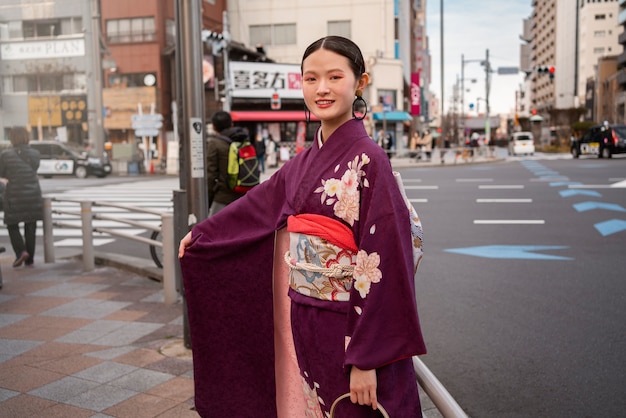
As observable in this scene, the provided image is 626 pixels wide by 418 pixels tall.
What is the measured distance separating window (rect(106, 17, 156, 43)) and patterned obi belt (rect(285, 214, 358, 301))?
111 feet

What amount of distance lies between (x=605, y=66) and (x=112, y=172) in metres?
75.0

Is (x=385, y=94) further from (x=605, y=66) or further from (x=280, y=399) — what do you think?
(x=605, y=66)

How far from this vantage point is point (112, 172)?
90.0ft

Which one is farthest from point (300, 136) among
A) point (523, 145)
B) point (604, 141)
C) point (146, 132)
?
point (523, 145)

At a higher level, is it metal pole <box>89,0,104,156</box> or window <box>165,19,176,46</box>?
window <box>165,19,176,46</box>

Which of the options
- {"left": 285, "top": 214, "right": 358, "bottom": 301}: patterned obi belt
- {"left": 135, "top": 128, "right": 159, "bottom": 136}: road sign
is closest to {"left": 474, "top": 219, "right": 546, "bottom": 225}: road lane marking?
{"left": 285, "top": 214, "right": 358, "bottom": 301}: patterned obi belt

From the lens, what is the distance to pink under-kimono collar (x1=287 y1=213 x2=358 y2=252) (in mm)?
1889

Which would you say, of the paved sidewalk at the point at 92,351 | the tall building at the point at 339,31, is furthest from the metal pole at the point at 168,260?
the tall building at the point at 339,31

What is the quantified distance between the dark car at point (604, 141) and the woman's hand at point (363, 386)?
1188 inches

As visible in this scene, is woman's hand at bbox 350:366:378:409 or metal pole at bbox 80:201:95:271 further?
metal pole at bbox 80:201:95:271

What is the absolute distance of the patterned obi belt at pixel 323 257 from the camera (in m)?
1.89

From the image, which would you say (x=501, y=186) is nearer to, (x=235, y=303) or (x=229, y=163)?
(x=229, y=163)

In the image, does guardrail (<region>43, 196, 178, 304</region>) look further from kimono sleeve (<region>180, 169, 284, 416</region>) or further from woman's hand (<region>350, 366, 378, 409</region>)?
woman's hand (<region>350, 366, 378, 409</region>)

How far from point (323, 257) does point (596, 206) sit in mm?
11460
